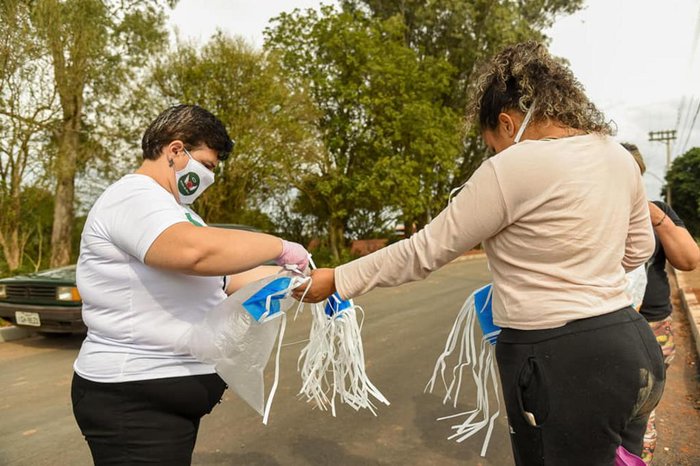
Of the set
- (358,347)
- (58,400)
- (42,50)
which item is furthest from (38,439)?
(42,50)

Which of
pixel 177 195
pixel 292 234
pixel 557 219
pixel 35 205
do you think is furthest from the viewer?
pixel 292 234

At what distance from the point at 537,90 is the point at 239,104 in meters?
14.3

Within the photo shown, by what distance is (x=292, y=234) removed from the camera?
72.9ft

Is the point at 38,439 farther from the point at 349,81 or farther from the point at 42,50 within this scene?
the point at 349,81

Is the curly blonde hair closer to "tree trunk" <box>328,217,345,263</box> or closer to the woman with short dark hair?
the woman with short dark hair

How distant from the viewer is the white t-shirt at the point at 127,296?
1.70 m

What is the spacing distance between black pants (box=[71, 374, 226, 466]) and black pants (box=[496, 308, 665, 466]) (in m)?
1.10

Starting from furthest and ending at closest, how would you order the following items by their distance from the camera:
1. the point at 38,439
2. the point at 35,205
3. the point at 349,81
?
the point at 349,81
the point at 35,205
the point at 38,439

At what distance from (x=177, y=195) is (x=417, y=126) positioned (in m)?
19.7

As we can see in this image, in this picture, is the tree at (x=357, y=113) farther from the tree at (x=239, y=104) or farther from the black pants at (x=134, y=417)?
the black pants at (x=134, y=417)

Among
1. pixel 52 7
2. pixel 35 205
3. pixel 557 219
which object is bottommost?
pixel 35 205

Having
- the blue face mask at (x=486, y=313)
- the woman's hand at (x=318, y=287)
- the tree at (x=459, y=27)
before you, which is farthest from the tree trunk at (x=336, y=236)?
the woman's hand at (x=318, y=287)

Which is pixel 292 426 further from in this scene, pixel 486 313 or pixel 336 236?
pixel 336 236

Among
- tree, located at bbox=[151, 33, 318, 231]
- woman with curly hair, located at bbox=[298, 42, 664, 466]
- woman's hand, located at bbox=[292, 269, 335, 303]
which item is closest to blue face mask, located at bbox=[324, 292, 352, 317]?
woman's hand, located at bbox=[292, 269, 335, 303]
